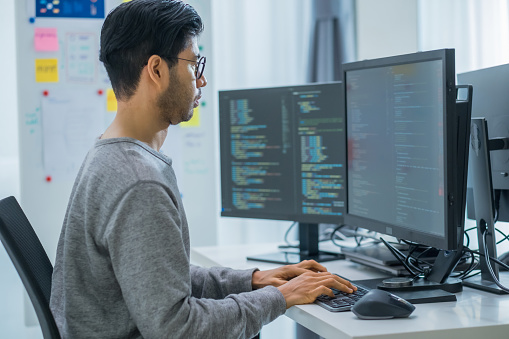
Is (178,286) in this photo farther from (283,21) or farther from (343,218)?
(283,21)

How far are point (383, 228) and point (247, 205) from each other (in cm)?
61

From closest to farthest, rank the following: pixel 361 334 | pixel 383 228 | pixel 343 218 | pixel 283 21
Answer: pixel 361 334, pixel 383 228, pixel 343 218, pixel 283 21

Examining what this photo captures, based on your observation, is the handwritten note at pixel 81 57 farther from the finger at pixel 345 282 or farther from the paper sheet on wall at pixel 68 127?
the finger at pixel 345 282

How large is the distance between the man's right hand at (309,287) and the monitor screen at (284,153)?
495 mm

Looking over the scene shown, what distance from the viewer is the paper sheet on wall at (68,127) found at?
313cm

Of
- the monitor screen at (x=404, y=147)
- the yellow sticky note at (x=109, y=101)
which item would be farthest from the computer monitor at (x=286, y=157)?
the yellow sticky note at (x=109, y=101)

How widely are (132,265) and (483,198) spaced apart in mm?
900

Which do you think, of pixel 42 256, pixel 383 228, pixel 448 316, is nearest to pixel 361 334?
pixel 448 316

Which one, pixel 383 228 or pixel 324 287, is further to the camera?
pixel 383 228

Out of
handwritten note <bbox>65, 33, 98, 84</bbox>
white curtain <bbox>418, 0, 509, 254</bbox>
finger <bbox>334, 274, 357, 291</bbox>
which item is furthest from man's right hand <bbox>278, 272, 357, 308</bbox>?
handwritten note <bbox>65, 33, 98, 84</bbox>

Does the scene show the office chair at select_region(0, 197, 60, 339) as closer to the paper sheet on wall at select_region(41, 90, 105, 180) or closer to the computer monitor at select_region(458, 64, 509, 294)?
the computer monitor at select_region(458, 64, 509, 294)

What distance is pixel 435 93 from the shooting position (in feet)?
4.58

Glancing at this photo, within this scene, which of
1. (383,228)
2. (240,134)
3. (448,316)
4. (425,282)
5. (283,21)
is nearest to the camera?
(448,316)

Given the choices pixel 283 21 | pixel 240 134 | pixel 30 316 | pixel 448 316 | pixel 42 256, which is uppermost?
pixel 283 21
